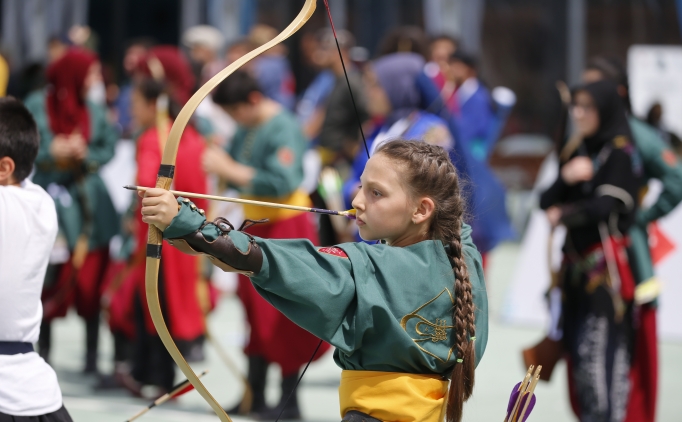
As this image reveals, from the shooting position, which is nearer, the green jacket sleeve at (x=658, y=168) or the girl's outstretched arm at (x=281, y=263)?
the girl's outstretched arm at (x=281, y=263)

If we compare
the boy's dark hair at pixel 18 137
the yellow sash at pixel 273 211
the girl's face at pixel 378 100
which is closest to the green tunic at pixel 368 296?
the boy's dark hair at pixel 18 137

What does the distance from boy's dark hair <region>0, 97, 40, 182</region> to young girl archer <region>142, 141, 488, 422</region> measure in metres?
0.75

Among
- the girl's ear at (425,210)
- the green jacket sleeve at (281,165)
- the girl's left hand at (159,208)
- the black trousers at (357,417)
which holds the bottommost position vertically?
the black trousers at (357,417)

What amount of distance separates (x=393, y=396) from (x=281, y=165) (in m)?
2.59

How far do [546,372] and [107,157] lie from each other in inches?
110

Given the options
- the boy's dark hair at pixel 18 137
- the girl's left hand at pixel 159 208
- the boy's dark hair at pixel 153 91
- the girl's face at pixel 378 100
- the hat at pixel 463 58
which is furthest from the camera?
the hat at pixel 463 58

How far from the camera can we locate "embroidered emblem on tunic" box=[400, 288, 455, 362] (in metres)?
2.16

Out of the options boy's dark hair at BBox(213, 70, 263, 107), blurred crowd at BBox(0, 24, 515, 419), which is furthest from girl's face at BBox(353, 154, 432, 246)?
boy's dark hair at BBox(213, 70, 263, 107)

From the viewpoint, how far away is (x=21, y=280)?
7.78ft

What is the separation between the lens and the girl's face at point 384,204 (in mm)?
2217

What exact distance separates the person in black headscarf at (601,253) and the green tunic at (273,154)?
1.29 metres

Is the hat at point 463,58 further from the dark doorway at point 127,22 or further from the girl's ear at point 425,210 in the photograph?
the dark doorway at point 127,22

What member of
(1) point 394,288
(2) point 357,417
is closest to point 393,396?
(2) point 357,417

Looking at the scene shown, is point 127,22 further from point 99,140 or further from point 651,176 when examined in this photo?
point 651,176
